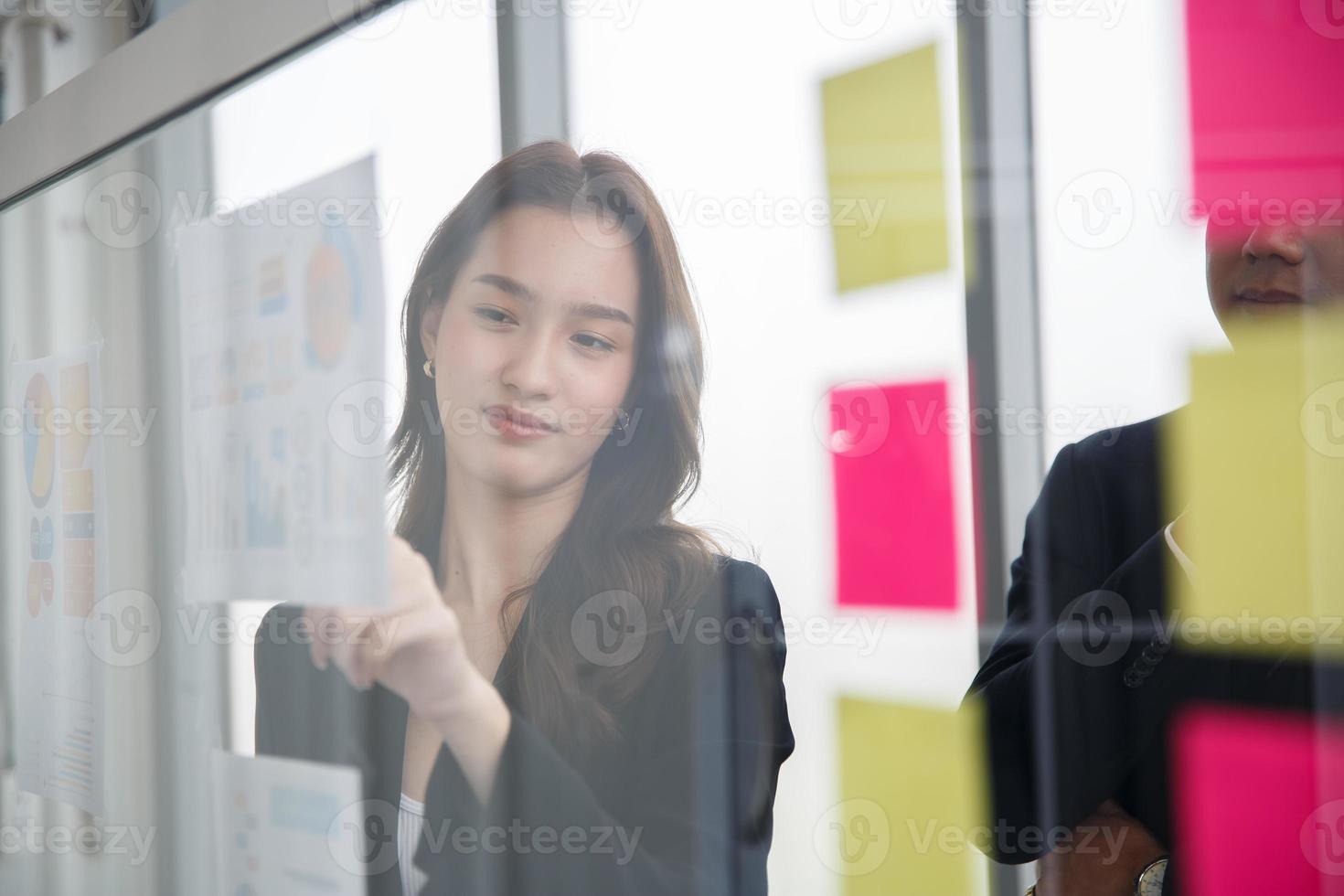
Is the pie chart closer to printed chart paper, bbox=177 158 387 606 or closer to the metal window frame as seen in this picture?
printed chart paper, bbox=177 158 387 606

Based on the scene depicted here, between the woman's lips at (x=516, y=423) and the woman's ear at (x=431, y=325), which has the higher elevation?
the woman's ear at (x=431, y=325)

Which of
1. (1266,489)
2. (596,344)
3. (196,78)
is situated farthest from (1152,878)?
(196,78)

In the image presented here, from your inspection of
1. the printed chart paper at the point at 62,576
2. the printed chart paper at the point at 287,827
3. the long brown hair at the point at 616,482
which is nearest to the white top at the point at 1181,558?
the long brown hair at the point at 616,482

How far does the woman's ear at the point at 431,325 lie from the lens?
132cm

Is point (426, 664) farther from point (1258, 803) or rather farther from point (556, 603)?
point (1258, 803)

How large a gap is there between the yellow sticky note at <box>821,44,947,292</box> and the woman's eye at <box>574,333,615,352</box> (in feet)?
1.01

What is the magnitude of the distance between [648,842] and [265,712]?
2.21 feet

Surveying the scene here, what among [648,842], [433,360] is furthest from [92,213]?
[648,842]

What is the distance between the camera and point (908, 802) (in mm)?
973

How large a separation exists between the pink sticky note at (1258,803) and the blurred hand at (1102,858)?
4cm

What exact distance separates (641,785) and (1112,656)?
0.54 meters

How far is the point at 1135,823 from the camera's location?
893 millimetres

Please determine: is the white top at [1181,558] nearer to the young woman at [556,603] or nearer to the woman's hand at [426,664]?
the young woman at [556,603]

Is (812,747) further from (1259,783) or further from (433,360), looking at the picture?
(433,360)
